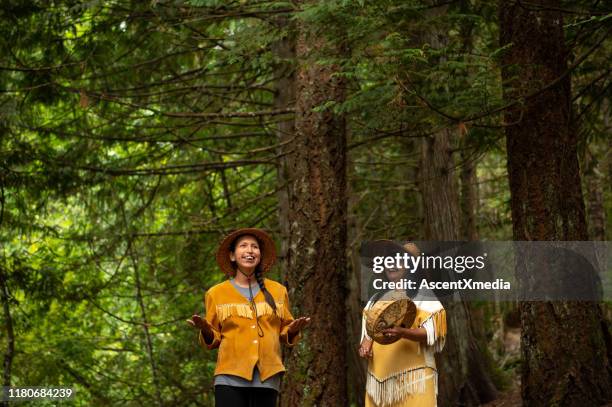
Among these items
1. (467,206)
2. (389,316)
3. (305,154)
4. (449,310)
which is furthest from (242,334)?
(467,206)

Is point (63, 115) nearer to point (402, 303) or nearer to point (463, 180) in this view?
point (463, 180)

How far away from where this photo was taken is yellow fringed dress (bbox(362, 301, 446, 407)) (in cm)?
620

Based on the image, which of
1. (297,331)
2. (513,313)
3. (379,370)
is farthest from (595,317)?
(513,313)

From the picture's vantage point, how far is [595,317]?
26.8ft

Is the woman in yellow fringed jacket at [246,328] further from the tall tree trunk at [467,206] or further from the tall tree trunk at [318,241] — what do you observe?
the tall tree trunk at [467,206]

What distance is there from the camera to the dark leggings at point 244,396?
577cm

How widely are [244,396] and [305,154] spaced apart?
3.00 metres

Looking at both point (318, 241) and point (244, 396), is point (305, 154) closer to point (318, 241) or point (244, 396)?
point (318, 241)

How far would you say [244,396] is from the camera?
19.2 feet

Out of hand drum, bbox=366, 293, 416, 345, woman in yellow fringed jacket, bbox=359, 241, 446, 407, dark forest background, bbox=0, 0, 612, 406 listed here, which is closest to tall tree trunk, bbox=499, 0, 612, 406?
dark forest background, bbox=0, 0, 612, 406

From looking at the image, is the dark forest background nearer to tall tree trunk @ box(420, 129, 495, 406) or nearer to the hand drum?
tall tree trunk @ box(420, 129, 495, 406)

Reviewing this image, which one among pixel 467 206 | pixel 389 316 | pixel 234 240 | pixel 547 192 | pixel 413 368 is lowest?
pixel 413 368

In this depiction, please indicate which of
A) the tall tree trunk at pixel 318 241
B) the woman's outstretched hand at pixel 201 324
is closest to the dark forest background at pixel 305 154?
the tall tree trunk at pixel 318 241

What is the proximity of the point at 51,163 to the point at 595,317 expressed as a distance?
24.6 feet
